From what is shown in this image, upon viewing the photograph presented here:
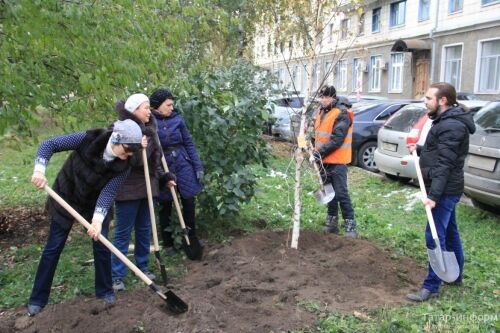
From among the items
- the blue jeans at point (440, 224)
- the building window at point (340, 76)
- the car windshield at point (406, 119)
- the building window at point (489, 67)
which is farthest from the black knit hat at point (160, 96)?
the building window at point (489, 67)

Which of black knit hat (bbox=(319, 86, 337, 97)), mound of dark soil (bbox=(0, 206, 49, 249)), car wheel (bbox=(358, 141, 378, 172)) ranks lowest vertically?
car wheel (bbox=(358, 141, 378, 172))

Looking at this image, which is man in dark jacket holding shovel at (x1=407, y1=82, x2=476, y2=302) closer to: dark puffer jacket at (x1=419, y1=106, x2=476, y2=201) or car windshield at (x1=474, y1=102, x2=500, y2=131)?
dark puffer jacket at (x1=419, y1=106, x2=476, y2=201)

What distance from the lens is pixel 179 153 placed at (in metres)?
4.85

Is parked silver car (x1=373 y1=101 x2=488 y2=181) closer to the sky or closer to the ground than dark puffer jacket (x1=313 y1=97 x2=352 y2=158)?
closer to the ground

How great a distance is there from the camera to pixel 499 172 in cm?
592

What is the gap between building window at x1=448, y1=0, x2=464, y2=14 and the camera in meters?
20.0

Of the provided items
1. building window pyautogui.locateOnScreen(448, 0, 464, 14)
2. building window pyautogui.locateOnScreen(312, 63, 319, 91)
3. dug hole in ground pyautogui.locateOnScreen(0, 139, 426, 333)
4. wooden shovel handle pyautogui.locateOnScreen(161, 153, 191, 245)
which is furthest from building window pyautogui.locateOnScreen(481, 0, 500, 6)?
wooden shovel handle pyautogui.locateOnScreen(161, 153, 191, 245)

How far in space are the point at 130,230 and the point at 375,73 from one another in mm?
24626

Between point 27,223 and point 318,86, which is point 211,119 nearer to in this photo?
point 318,86

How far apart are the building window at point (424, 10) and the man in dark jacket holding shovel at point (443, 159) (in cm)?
2026

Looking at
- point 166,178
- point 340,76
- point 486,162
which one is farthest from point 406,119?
point 340,76

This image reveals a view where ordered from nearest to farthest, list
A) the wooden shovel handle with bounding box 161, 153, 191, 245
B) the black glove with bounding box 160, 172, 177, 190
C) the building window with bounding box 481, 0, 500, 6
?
the black glove with bounding box 160, 172, 177, 190, the wooden shovel handle with bounding box 161, 153, 191, 245, the building window with bounding box 481, 0, 500, 6

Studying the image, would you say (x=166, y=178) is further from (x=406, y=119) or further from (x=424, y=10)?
(x=424, y=10)

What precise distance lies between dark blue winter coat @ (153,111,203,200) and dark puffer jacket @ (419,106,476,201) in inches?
88.5
